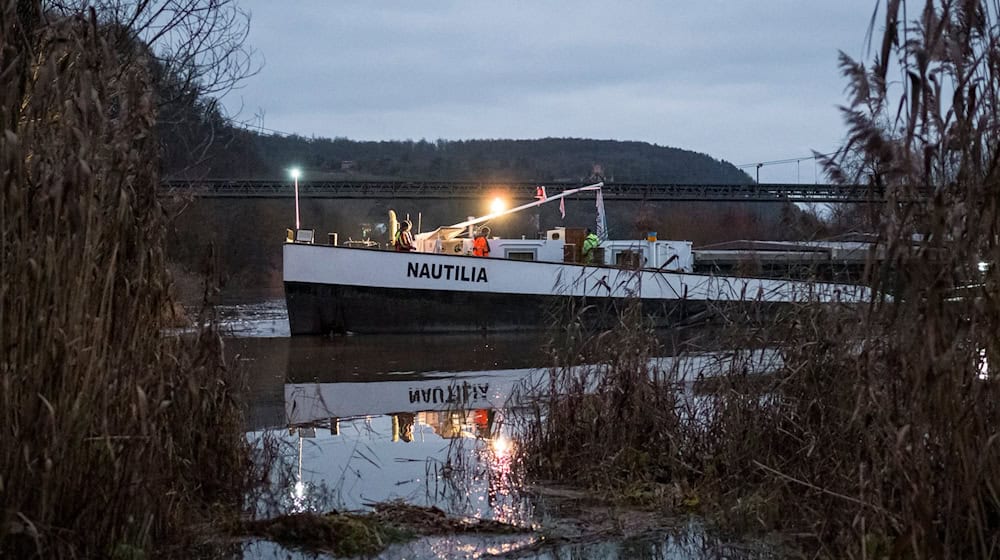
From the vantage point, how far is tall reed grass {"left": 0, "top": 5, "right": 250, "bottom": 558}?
299 centimetres

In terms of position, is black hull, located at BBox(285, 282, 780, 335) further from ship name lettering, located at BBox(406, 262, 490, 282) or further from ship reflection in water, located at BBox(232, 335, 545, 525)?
ship reflection in water, located at BBox(232, 335, 545, 525)

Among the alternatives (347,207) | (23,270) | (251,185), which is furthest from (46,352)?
(347,207)

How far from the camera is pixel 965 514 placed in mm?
3123

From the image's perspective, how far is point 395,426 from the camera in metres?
7.92

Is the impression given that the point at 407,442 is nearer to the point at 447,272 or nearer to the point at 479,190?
the point at 447,272

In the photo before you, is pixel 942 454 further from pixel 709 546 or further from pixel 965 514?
pixel 709 546

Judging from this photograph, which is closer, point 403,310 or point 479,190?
point 403,310

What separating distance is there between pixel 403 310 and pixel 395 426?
43.4 ft

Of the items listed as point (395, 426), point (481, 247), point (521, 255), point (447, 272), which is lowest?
point (395, 426)

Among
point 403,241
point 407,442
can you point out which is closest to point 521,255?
point 403,241

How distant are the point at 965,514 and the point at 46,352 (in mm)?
2504

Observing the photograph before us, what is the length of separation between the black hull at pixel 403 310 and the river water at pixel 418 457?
6.91 metres

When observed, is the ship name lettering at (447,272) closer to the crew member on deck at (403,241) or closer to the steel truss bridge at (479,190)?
the crew member on deck at (403,241)

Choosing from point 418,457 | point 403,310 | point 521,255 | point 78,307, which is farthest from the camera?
point 521,255
